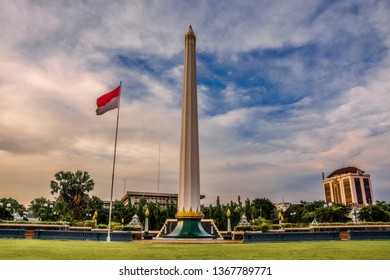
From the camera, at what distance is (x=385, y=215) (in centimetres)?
4772

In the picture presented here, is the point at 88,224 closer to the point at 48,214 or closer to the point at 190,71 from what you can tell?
the point at 48,214

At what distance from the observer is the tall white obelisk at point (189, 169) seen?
3133cm

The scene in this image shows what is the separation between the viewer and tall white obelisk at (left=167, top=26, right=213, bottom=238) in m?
31.3

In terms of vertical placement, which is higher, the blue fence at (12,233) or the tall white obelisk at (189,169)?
the tall white obelisk at (189,169)

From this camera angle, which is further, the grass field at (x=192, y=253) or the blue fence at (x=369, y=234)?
the blue fence at (x=369, y=234)

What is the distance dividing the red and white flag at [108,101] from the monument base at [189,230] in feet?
43.1

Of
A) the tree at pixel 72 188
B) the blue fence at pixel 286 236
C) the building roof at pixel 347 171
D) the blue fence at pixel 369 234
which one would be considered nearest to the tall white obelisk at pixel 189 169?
the blue fence at pixel 286 236

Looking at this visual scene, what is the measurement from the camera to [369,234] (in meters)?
25.0

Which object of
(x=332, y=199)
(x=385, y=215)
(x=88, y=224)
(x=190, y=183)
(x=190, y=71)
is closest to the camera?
(x=190, y=183)

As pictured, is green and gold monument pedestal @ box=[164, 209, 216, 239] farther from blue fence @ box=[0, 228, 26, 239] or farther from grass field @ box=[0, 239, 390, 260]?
grass field @ box=[0, 239, 390, 260]

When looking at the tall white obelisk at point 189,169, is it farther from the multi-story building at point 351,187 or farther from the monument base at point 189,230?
the multi-story building at point 351,187

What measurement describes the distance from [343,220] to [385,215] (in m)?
6.04
